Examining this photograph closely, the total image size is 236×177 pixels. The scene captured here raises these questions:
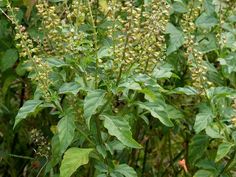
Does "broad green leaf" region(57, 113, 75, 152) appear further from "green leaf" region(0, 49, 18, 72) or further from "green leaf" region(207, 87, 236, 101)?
"green leaf" region(0, 49, 18, 72)

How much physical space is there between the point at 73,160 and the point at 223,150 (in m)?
0.61

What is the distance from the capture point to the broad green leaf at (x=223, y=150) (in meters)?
2.40

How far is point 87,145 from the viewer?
8.50 feet

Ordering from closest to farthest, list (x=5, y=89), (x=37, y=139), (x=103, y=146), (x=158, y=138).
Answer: (x=103, y=146), (x=37, y=139), (x=5, y=89), (x=158, y=138)

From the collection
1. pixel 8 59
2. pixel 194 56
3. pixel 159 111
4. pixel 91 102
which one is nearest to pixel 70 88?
pixel 91 102

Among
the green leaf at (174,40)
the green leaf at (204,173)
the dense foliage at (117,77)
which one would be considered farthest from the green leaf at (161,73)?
the green leaf at (204,173)

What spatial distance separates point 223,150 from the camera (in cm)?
241

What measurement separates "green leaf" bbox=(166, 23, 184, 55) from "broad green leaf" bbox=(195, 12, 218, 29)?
0.10 m

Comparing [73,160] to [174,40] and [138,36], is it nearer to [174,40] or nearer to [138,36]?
[138,36]

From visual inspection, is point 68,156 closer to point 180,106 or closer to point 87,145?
point 87,145

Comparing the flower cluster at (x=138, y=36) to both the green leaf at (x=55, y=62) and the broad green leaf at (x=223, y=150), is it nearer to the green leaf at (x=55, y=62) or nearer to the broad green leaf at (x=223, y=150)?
the green leaf at (x=55, y=62)

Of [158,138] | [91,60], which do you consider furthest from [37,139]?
[158,138]

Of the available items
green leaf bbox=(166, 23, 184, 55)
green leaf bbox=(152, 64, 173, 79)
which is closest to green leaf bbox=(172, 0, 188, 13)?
green leaf bbox=(166, 23, 184, 55)

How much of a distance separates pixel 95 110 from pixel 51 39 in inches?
16.1
